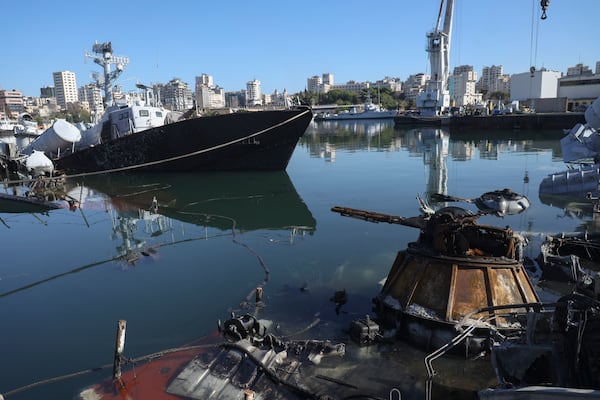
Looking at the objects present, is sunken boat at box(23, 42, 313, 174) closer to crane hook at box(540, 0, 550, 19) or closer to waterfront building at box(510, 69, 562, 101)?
crane hook at box(540, 0, 550, 19)

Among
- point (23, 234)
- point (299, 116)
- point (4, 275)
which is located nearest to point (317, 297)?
point (4, 275)

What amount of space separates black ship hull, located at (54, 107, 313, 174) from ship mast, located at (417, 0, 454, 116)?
57303mm

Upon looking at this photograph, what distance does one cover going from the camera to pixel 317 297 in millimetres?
10203

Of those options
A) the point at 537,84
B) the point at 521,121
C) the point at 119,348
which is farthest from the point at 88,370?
the point at 537,84

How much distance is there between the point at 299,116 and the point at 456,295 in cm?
2226

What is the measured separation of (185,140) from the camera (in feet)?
94.5

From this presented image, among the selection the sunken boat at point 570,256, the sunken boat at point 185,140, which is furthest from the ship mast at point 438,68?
the sunken boat at point 570,256

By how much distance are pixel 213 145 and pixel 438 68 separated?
2443 inches

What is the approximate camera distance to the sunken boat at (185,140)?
28.0 metres

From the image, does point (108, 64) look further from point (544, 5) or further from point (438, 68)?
point (438, 68)

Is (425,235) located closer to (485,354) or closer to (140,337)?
(485,354)

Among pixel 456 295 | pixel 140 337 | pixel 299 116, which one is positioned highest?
pixel 299 116

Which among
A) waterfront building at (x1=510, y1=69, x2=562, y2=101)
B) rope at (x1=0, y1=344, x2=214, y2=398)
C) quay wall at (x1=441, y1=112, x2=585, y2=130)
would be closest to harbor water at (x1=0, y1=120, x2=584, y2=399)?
rope at (x1=0, y1=344, x2=214, y2=398)

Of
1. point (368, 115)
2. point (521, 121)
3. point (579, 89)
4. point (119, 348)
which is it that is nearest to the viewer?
point (119, 348)
